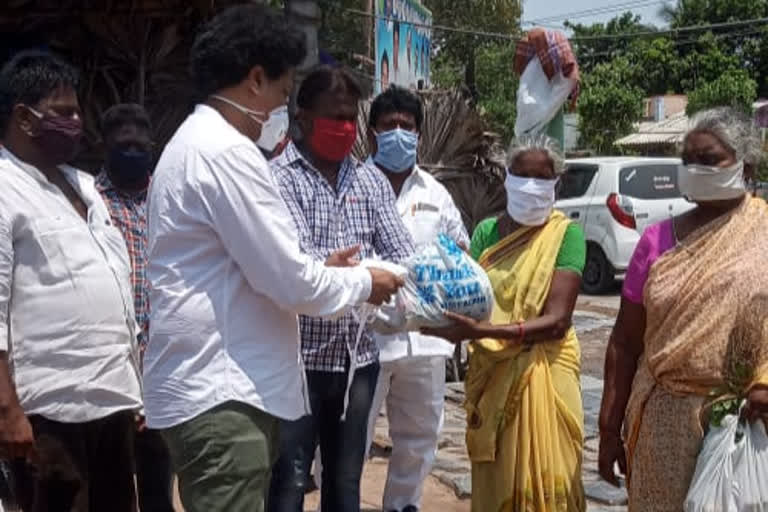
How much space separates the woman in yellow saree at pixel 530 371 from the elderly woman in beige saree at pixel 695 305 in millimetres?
364

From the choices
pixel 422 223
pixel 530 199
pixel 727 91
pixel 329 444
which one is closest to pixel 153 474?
pixel 329 444

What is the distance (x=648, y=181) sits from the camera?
13.6m

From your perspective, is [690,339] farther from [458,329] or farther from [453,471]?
[453,471]

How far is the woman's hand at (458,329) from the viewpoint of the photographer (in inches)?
133

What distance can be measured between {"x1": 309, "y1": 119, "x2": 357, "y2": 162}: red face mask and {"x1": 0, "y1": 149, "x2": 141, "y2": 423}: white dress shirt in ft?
2.69

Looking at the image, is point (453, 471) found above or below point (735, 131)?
below

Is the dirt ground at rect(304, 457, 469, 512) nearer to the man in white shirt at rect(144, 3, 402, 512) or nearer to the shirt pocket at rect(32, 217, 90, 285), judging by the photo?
the shirt pocket at rect(32, 217, 90, 285)

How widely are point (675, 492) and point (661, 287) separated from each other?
664 millimetres

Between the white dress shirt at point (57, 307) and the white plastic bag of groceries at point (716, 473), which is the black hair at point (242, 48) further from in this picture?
the white plastic bag of groceries at point (716, 473)

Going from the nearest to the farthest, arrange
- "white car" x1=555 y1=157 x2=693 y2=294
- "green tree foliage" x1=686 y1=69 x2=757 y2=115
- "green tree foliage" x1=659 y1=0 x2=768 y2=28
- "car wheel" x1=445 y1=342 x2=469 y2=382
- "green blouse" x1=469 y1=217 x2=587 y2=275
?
"green blouse" x1=469 y1=217 x2=587 y2=275 → "car wheel" x1=445 y1=342 x2=469 y2=382 → "white car" x1=555 y1=157 x2=693 y2=294 → "green tree foliage" x1=686 y1=69 x2=757 y2=115 → "green tree foliage" x1=659 y1=0 x2=768 y2=28

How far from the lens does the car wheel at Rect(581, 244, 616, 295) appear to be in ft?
45.8

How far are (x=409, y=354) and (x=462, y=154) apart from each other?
3.83 meters

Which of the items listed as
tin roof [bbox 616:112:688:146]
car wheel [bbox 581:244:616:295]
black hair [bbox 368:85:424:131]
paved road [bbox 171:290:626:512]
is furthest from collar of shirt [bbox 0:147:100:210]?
tin roof [bbox 616:112:688:146]

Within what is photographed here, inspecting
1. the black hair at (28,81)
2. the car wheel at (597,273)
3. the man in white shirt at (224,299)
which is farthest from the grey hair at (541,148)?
the car wheel at (597,273)
